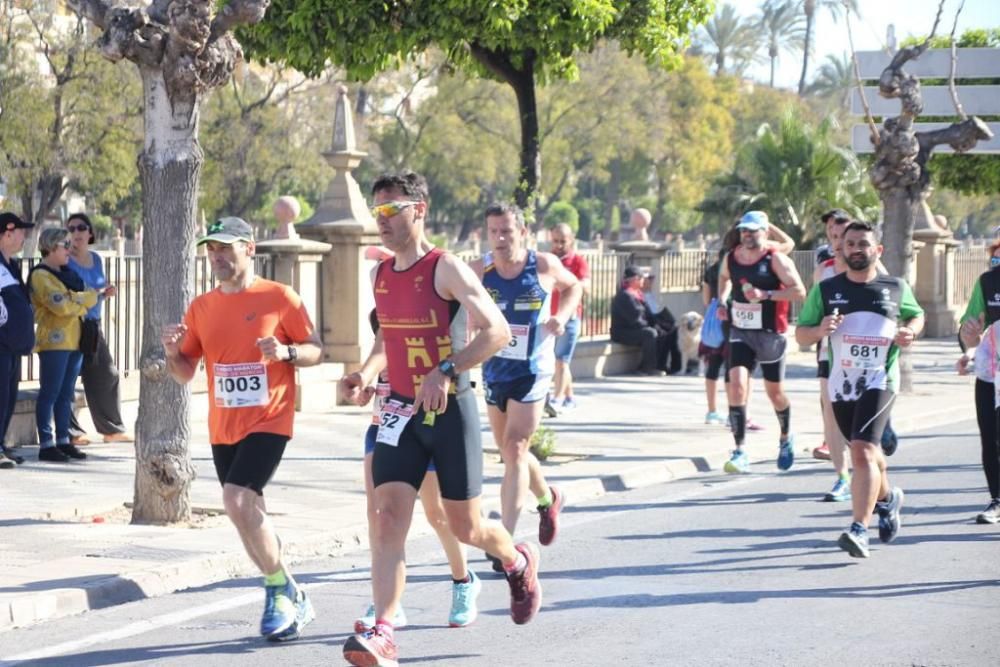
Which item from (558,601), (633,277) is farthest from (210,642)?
(633,277)

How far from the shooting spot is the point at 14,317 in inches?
470

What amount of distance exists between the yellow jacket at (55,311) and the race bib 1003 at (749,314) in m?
4.98

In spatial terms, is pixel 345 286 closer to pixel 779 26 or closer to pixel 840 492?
pixel 840 492

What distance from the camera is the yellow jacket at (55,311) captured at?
12695mm

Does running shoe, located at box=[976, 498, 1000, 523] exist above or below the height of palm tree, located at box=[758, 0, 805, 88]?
below

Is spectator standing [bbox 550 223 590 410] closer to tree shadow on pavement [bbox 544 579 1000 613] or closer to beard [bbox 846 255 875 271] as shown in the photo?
beard [bbox 846 255 875 271]

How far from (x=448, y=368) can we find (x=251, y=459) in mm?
1102

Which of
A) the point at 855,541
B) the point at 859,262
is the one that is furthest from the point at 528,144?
the point at 855,541

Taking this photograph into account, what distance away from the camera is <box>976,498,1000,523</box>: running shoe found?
34.9 ft

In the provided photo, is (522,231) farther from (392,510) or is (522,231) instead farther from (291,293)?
(392,510)

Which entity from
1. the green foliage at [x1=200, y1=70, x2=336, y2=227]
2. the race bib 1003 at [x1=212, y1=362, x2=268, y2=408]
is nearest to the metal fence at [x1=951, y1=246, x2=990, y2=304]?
the green foliage at [x1=200, y1=70, x2=336, y2=227]

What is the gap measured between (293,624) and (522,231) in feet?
9.18

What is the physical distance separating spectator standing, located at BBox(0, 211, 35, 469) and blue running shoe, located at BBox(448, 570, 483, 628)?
551 centimetres

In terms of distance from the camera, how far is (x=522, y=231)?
9094 mm
